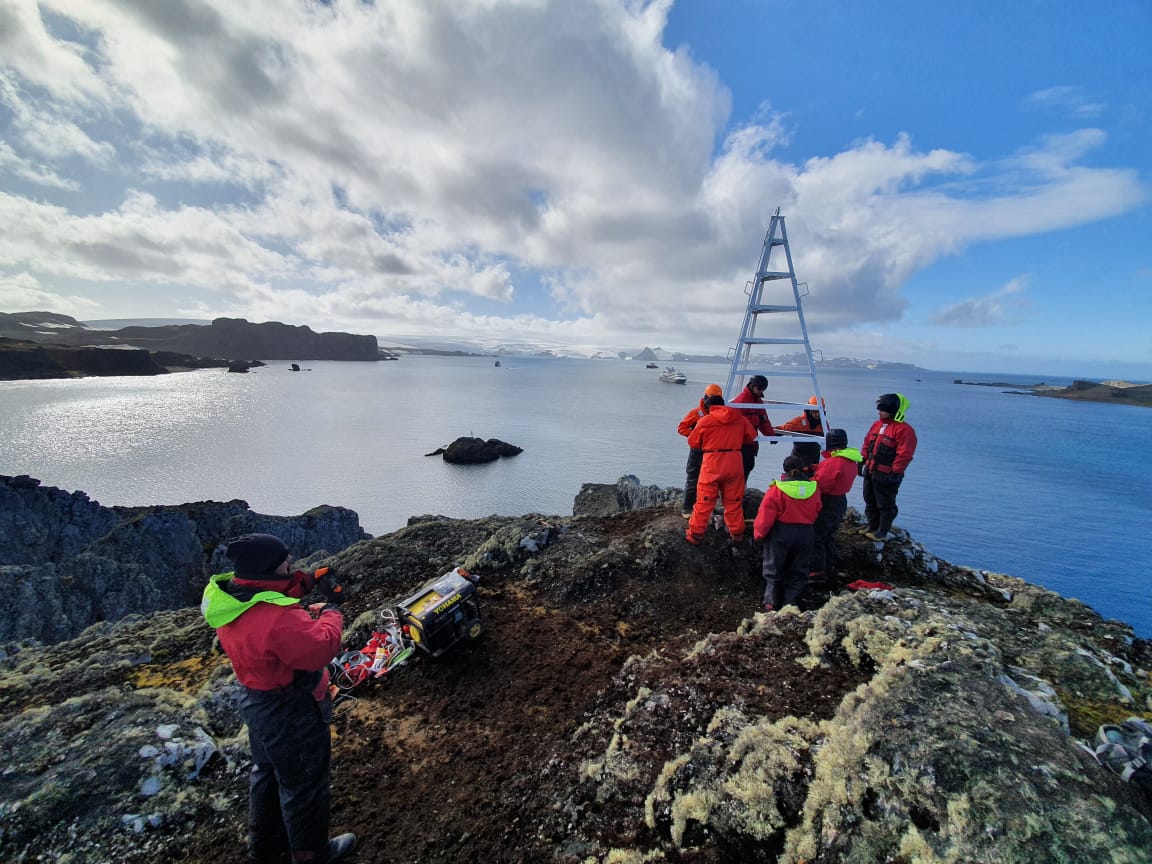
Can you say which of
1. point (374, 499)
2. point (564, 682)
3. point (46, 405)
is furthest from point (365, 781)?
point (46, 405)

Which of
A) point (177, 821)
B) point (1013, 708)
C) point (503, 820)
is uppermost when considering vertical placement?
point (1013, 708)

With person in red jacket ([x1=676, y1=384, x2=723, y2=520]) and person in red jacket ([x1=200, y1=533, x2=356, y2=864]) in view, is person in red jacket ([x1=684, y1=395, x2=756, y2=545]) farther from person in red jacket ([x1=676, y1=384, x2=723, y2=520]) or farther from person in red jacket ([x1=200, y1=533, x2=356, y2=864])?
person in red jacket ([x1=200, y1=533, x2=356, y2=864])

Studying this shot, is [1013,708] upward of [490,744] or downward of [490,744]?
upward

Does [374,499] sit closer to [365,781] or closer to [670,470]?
[670,470]

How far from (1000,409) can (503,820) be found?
101534mm

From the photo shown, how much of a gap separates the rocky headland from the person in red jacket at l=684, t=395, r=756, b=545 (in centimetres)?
78

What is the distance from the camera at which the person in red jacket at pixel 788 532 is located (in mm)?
5789

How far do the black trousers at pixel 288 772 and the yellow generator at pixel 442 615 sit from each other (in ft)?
5.59

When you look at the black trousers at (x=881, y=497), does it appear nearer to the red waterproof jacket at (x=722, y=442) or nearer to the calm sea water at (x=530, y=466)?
the red waterproof jacket at (x=722, y=442)

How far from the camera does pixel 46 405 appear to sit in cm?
4716

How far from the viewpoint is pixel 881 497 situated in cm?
746

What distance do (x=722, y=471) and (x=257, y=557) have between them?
5791 millimetres

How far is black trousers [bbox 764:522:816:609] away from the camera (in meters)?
5.83

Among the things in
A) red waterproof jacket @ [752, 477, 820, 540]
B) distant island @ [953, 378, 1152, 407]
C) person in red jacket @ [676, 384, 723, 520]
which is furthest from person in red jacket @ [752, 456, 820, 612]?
distant island @ [953, 378, 1152, 407]
